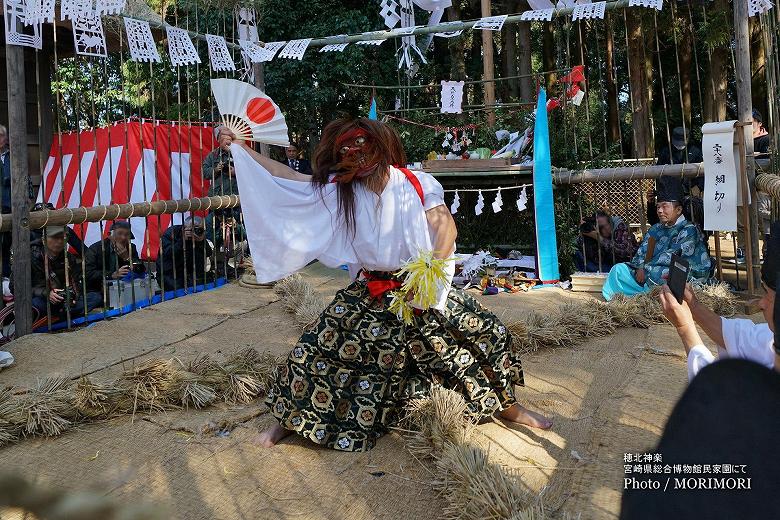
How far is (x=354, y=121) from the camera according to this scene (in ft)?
11.1

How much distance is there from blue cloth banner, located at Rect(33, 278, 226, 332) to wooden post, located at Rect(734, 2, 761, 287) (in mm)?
4567

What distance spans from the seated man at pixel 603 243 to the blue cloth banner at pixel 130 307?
3.56 metres

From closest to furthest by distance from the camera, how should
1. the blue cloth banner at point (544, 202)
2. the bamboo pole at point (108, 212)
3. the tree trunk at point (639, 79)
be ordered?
the bamboo pole at point (108, 212) < the blue cloth banner at point (544, 202) < the tree trunk at point (639, 79)

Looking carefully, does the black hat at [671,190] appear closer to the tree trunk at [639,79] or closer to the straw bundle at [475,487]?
the straw bundle at [475,487]

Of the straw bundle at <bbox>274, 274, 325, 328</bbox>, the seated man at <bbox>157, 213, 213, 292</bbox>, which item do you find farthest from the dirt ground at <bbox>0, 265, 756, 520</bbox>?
the seated man at <bbox>157, 213, 213, 292</bbox>

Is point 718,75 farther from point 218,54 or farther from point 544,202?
point 218,54

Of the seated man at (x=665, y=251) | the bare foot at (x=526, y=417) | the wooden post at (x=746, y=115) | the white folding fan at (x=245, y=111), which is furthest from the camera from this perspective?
the seated man at (x=665, y=251)

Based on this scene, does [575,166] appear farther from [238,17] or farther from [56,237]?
[56,237]

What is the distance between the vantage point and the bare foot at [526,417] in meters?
3.46

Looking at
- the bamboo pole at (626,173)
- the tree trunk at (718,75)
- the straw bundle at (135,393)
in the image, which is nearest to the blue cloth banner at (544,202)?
the bamboo pole at (626,173)

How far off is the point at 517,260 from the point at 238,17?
3.78 metres

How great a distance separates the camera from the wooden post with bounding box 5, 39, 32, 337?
490 cm

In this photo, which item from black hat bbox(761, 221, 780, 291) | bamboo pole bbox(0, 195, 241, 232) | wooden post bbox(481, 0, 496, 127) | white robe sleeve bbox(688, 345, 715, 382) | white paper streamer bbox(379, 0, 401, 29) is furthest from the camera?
white paper streamer bbox(379, 0, 401, 29)

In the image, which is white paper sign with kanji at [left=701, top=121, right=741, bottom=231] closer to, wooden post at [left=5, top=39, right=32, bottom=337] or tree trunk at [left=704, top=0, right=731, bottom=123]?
wooden post at [left=5, top=39, right=32, bottom=337]
